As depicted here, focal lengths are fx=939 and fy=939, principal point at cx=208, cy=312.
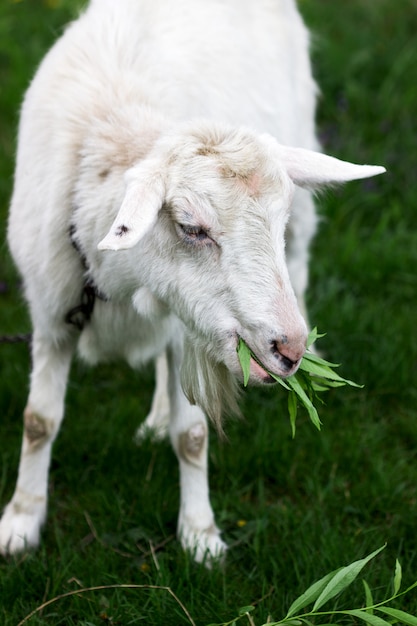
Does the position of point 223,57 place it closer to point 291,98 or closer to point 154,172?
point 291,98

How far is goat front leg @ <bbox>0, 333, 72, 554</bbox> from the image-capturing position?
326cm

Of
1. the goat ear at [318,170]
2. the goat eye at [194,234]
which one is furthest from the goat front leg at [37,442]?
the goat ear at [318,170]

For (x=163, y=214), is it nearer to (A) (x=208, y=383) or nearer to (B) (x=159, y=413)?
(A) (x=208, y=383)

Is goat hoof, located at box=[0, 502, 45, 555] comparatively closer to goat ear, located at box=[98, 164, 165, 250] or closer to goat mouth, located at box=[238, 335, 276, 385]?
goat mouth, located at box=[238, 335, 276, 385]

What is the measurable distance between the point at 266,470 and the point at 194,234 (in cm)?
138

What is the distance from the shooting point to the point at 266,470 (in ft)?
11.8

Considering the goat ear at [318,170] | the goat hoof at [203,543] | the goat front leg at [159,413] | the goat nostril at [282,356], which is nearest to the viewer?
the goat nostril at [282,356]

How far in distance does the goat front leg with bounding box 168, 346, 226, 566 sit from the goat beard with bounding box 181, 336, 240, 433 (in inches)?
12.3

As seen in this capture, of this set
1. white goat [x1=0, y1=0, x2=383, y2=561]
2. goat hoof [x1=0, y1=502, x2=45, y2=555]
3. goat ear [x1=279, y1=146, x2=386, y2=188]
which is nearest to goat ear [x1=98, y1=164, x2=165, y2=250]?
Result: white goat [x1=0, y1=0, x2=383, y2=561]

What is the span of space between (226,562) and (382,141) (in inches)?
125

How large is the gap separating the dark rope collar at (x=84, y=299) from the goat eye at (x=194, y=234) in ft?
1.59

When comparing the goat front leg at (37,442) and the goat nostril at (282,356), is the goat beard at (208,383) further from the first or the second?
the goat front leg at (37,442)

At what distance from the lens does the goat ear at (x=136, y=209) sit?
2.22 meters

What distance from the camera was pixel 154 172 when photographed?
2.51 meters
